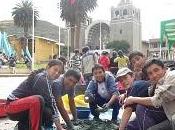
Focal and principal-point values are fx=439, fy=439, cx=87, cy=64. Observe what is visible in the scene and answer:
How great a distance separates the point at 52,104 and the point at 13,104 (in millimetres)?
487

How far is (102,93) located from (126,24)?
10413cm

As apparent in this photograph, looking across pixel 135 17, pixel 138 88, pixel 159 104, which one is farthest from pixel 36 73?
pixel 135 17

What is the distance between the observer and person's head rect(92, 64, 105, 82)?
24.0 feet

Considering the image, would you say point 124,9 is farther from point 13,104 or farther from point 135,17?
point 13,104

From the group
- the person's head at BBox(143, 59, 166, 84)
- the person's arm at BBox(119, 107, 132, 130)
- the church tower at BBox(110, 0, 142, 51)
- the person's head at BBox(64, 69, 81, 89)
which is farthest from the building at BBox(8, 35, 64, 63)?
the person's head at BBox(143, 59, 166, 84)

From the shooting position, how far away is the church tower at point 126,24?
10706 cm

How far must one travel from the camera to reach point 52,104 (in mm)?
5555

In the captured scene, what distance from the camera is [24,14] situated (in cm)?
6712

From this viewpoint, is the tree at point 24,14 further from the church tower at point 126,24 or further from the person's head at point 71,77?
the person's head at point 71,77

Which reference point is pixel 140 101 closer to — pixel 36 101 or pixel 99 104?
pixel 36 101

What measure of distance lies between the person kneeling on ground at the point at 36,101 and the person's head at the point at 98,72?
1.70 meters

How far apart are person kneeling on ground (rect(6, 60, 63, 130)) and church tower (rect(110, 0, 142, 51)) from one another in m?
97.7

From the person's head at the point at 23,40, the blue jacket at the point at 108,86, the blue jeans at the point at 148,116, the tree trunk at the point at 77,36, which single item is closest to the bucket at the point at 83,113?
the blue jacket at the point at 108,86

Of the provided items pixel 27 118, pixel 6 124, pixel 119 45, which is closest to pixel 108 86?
pixel 6 124
